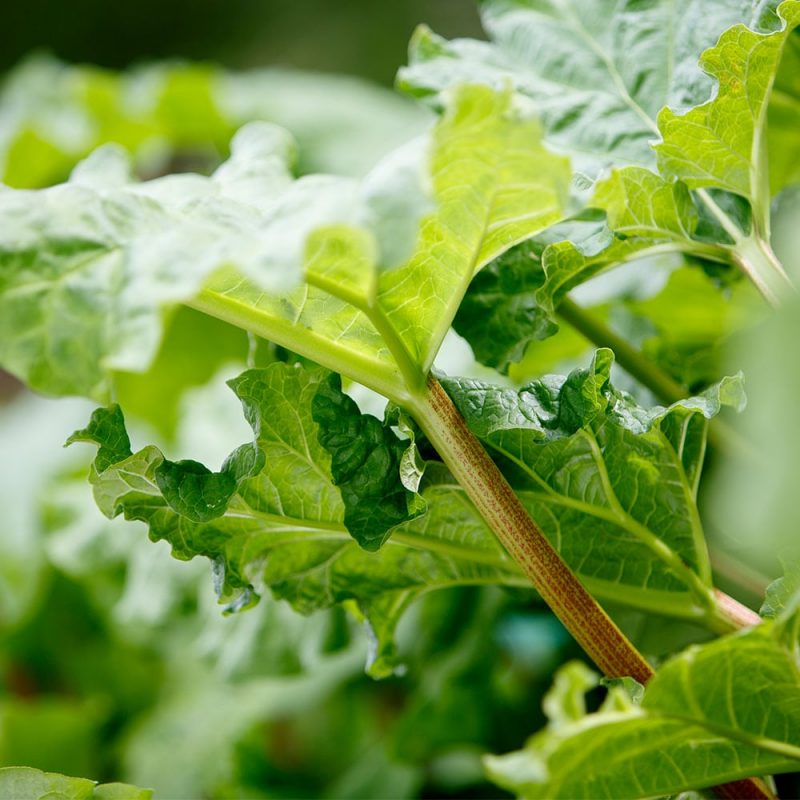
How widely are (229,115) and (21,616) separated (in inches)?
26.5

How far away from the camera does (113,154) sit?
21.1 inches

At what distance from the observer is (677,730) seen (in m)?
0.37

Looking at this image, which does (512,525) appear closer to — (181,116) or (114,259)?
(114,259)

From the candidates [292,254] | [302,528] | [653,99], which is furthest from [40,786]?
[653,99]

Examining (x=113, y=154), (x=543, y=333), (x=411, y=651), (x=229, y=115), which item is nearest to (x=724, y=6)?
(x=543, y=333)

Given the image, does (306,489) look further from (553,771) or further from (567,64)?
(567,64)

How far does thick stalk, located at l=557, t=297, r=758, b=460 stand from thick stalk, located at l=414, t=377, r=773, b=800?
0.18m

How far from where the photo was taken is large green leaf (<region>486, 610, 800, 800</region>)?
326 mm

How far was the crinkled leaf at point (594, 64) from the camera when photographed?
22.0 inches

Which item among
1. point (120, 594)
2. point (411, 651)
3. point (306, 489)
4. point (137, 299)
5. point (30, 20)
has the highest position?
point (137, 299)

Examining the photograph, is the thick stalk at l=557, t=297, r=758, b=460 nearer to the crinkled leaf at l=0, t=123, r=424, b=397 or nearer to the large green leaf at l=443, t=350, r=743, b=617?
the large green leaf at l=443, t=350, r=743, b=617

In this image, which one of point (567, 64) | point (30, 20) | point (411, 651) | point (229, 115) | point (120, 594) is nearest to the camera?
point (567, 64)

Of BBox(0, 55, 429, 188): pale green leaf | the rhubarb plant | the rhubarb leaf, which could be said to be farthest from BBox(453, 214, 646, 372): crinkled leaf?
BBox(0, 55, 429, 188): pale green leaf

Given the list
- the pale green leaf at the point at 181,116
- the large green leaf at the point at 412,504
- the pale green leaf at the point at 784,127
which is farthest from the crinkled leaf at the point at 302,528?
the pale green leaf at the point at 181,116
